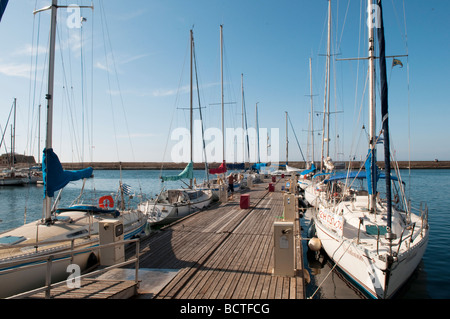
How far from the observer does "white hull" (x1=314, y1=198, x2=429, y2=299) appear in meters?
7.98

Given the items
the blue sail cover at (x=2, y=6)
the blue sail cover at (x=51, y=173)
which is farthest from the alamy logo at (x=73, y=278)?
the blue sail cover at (x=2, y=6)

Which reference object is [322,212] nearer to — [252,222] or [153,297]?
[252,222]

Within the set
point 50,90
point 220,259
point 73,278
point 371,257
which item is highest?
point 50,90

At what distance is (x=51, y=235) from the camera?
9.44m

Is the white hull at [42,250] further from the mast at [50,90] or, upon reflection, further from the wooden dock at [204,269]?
the wooden dock at [204,269]

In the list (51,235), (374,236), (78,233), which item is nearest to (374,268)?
(374,236)

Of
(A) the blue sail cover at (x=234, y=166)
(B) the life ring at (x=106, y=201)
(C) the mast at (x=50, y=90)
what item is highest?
(C) the mast at (x=50, y=90)

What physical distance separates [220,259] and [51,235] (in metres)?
5.68

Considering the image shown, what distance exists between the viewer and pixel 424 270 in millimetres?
12148

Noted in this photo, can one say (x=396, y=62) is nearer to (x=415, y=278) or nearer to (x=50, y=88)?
(x=415, y=278)

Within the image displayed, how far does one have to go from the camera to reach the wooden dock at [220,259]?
21.9 ft

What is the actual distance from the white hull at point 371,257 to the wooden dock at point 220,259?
151 cm

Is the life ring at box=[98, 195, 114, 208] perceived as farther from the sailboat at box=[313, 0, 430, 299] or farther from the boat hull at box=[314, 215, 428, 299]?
the boat hull at box=[314, 215, 428, 299]
